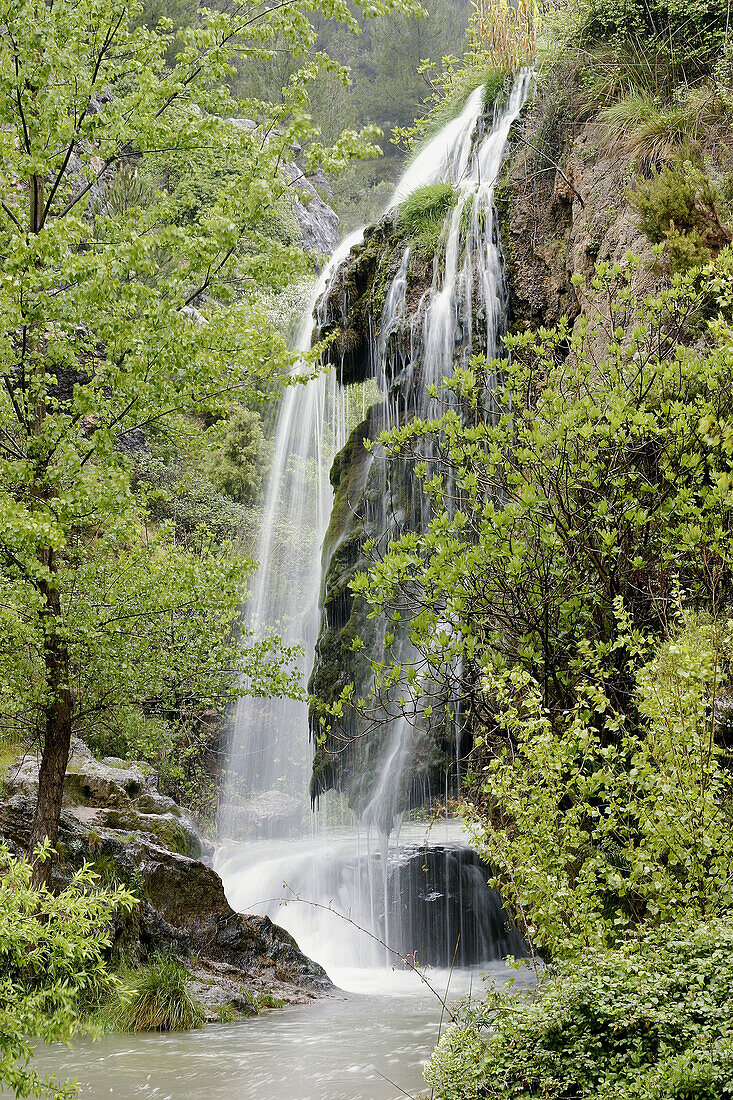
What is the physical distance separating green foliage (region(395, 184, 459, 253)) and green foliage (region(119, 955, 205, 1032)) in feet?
36.9

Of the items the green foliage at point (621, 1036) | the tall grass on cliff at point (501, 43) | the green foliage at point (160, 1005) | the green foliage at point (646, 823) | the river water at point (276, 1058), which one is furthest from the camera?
the tall grass on cliff at point (501, 43)

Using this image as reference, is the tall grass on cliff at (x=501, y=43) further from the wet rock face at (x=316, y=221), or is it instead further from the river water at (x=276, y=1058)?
the wet rock face at (x=316, y=221)

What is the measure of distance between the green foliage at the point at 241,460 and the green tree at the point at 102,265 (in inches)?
640

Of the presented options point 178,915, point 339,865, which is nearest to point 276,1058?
point 178,915

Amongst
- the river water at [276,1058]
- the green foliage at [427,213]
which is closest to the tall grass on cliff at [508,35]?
the green foliage at [427,213]

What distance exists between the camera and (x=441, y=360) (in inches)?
500

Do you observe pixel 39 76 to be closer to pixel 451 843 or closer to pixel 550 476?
pixel 550 476

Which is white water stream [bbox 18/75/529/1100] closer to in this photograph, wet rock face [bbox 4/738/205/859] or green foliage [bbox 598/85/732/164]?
wet rock face [bbox 4/738/205/859]

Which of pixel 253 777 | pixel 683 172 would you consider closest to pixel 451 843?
pixel 683 172

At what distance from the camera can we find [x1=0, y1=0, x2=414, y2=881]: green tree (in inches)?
244

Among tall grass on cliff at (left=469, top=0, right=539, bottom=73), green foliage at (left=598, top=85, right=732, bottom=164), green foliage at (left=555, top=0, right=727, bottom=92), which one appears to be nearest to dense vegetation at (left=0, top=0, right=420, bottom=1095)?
green foliage at (left=598, top=85, right=732, bottom=164)

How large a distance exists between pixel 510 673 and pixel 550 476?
1.95m

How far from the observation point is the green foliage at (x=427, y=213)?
13727 millimetres

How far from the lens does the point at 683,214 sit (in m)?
8.62
